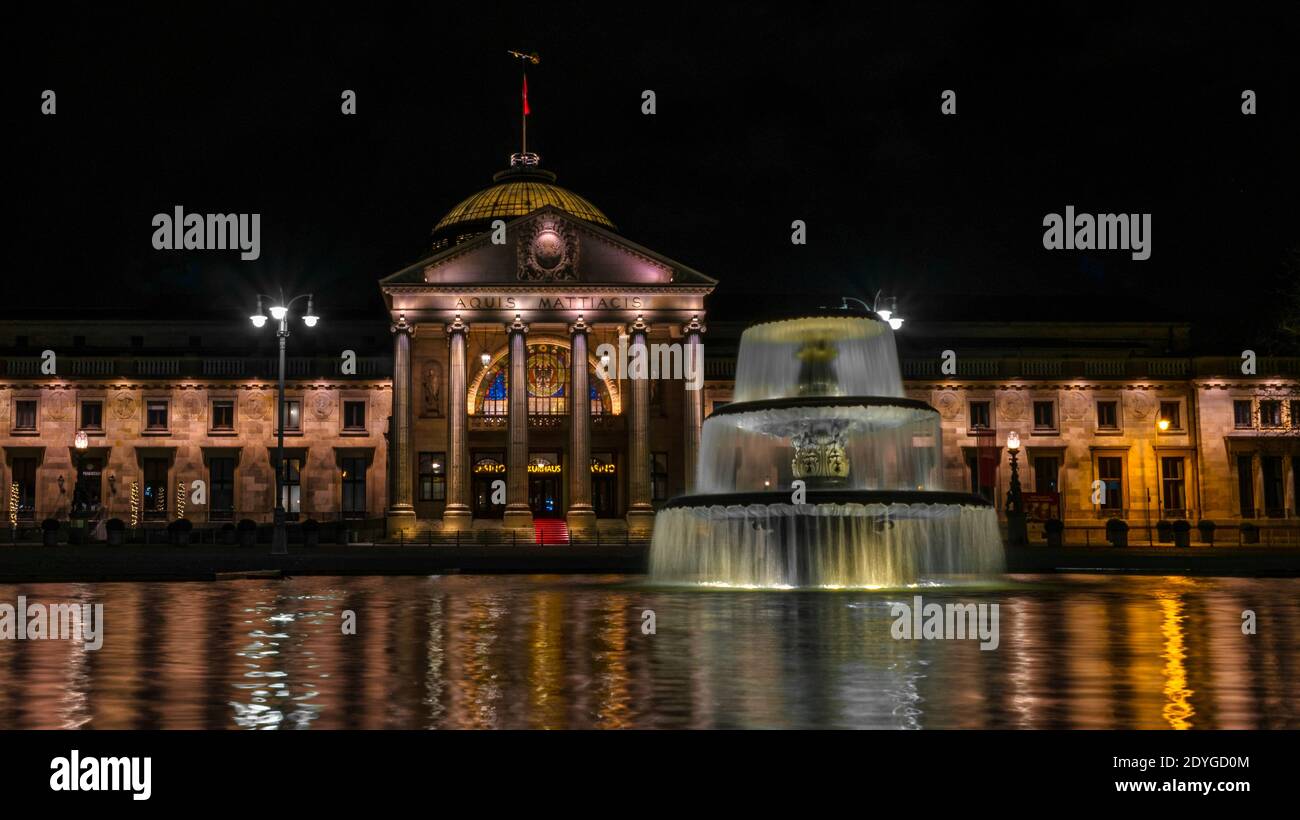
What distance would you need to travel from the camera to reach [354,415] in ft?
236

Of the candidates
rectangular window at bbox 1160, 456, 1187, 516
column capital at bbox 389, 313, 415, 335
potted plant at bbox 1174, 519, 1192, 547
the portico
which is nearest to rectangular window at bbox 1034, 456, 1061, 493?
rectangular window at bbox 1160, 456, 1187, 516

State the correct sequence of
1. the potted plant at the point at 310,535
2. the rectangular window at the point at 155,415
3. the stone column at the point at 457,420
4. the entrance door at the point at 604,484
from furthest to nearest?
the rectangular window at the point at 155,415
the entrance door at the point at 604,484
the stone column at the point at 457,420
the potted plant at the point at 310,535

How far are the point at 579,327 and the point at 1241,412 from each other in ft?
115

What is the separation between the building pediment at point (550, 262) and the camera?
212 ft

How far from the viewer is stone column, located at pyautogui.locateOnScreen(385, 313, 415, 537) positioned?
64000 millimetres

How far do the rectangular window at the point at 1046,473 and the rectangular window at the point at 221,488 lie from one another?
138 ft

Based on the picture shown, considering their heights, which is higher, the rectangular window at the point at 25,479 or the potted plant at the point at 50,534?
the rectangular window at the point at 25,479

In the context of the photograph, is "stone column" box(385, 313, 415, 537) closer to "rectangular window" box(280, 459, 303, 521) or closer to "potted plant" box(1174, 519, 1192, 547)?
"rectangular window" box(280, 459, 303, 521)

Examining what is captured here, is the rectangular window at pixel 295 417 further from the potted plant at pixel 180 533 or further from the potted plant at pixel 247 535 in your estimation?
the potted plant at pixel 180 533

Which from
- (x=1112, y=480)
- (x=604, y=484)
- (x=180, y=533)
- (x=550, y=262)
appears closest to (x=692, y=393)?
(x=604, y=484)

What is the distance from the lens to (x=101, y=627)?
598 inches

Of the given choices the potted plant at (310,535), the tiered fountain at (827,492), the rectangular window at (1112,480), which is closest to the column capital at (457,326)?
the potted plant at (310,535)
